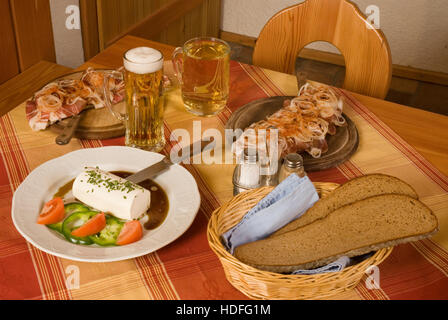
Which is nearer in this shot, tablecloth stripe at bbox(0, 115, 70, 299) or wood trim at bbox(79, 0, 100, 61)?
tablecloth stripe at bbox(0, 115, 70, 299)

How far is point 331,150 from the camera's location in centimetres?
121

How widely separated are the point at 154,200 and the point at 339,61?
2730mm

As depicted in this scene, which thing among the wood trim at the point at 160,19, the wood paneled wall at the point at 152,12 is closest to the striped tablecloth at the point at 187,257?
the wood paneled wall at the point at 152,12

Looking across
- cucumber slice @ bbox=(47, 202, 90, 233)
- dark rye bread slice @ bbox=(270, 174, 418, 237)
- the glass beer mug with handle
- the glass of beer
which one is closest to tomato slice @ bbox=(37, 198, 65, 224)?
cucumber slice @ bbox=(47, 202, 90, 233)

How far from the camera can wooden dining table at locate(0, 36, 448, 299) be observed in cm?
87

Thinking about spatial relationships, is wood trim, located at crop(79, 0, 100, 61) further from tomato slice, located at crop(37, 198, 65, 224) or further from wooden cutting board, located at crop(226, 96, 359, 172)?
tomato slice, located at crop(37, 198, 65, 224)

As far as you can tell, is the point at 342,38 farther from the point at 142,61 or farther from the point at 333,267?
the point at 333,267

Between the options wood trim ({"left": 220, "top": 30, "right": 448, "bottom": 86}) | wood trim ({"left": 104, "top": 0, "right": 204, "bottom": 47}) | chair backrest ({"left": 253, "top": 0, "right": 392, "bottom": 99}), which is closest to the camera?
chair backrest ({"left": 253, "top": 0, "right": 392, "bottom": 99})

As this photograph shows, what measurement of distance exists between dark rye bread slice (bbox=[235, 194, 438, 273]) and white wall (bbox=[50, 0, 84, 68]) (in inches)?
67.5

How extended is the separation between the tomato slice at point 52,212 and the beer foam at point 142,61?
33 cm

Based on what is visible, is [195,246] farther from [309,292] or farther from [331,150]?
[331,150]

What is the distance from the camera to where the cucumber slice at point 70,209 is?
3.08ft

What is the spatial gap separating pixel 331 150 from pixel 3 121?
0.81 metres
